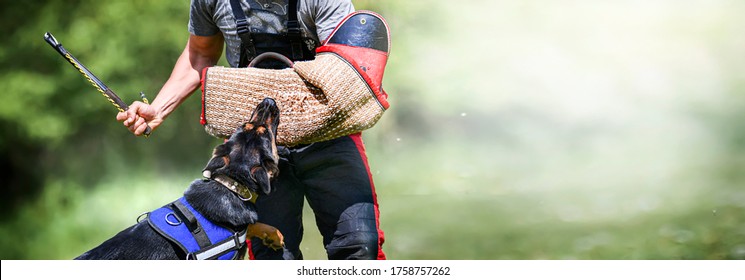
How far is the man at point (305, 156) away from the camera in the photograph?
2.80 meters

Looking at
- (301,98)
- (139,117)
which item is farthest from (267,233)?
(139,117)

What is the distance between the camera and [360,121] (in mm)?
2686

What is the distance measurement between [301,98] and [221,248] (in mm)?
676

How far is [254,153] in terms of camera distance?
2.73 m

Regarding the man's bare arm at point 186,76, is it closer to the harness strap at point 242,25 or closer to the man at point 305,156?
the man at point 305,156

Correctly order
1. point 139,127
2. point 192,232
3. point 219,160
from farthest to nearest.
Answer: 1. point 139,127
2. point 219,160
3. point 192,232

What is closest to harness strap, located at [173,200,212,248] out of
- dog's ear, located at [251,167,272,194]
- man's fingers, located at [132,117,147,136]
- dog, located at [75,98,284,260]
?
dog, located at [75,98,284,260]

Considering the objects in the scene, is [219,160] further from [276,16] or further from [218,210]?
[276,16]

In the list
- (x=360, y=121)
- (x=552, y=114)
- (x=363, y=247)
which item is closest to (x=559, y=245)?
(x=552, y=114)

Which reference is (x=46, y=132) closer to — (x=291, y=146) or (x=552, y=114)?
(x=291, y=146)

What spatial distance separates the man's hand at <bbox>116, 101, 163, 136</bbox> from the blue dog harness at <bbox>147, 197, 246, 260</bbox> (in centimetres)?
41

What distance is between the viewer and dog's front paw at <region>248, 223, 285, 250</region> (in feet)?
9.63

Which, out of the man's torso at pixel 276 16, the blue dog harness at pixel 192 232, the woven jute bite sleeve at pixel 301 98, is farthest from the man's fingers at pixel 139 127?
the man's torso at pixel 276 16

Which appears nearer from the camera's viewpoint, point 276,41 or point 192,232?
point 192,232
